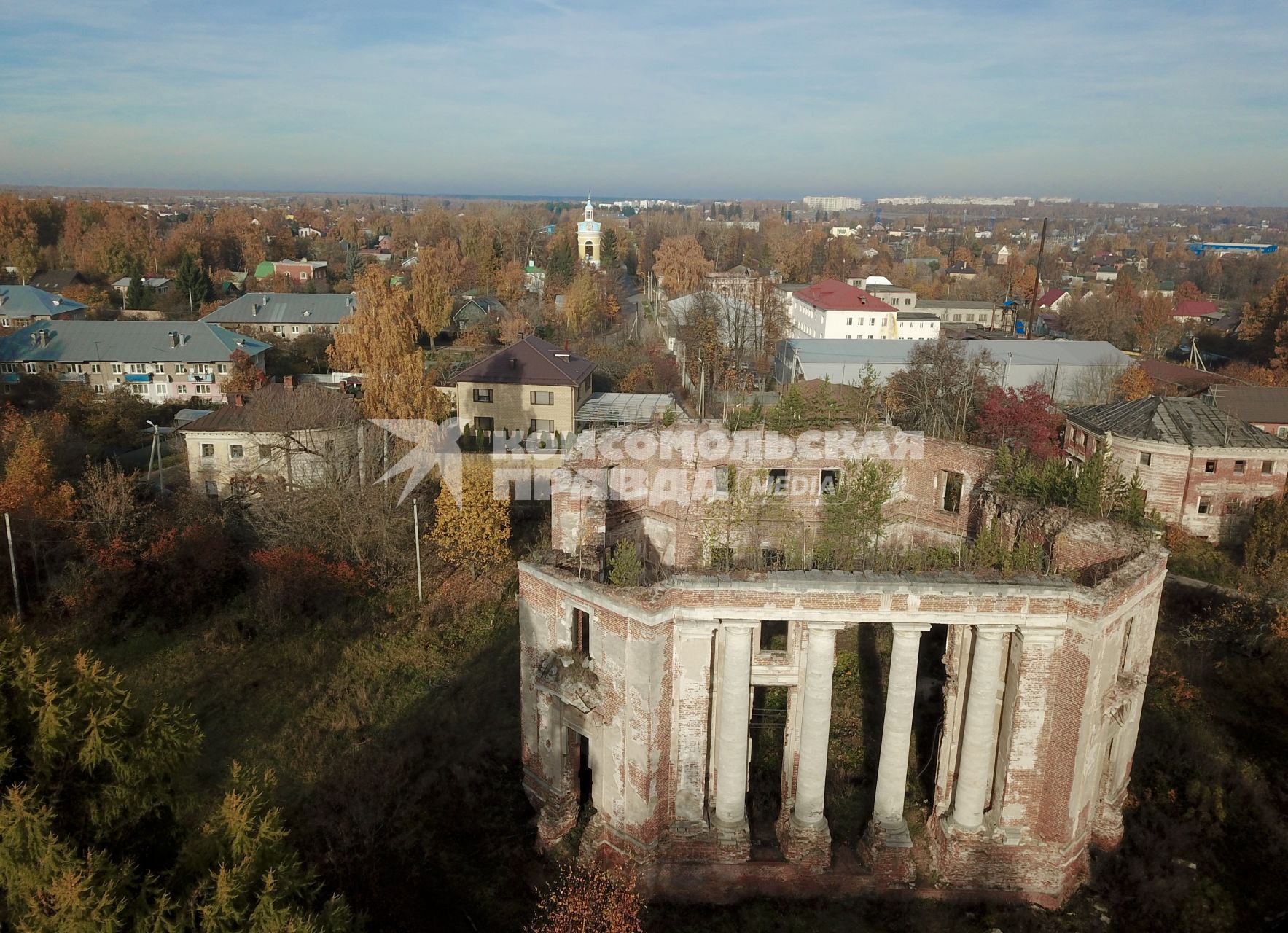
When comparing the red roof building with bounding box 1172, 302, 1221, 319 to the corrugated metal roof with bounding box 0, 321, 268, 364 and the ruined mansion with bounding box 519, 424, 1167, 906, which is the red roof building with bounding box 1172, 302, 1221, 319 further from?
the corrugated metal roof with bounding box 0, 321, 268, 364

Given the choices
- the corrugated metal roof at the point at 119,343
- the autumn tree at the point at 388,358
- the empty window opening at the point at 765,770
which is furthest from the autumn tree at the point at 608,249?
the empty window opening at the point at 765,770

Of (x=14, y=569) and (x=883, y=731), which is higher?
(x=883, y=731)

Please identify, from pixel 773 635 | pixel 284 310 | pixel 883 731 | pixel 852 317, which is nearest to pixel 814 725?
pixel 883 731

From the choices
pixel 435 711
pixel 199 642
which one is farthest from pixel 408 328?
pixel 435 711

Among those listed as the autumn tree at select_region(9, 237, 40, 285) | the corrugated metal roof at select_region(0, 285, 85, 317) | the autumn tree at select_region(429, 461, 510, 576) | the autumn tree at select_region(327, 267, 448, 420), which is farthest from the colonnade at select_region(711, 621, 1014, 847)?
the autumn tree at select_region(9, 237, 40, 285)

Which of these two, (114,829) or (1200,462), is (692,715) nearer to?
(114,829)

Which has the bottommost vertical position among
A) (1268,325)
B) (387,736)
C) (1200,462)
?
(387,736)

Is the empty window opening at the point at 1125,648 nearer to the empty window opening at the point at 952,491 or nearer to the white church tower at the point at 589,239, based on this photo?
the empty window opening at the point at 952,491
